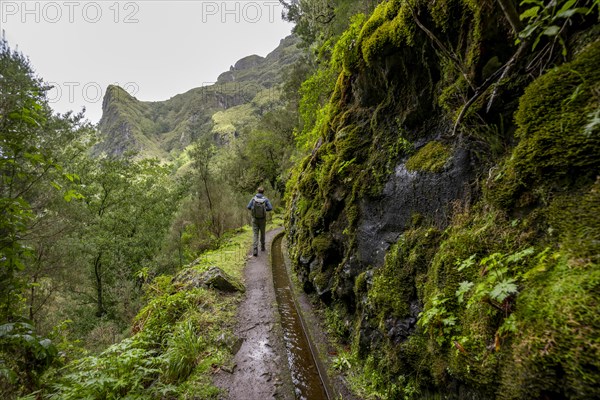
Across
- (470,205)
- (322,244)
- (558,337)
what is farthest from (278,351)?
(558,337)

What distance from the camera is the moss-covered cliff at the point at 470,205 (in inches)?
72.6

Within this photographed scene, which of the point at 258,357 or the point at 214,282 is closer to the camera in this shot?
the point at 258,357

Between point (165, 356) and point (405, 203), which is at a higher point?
point (405, 203)

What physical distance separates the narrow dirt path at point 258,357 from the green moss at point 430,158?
11.9ft

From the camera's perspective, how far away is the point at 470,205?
10.00 feet

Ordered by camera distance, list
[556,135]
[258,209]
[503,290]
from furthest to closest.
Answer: [258,209] < [556,135] < [503,290]

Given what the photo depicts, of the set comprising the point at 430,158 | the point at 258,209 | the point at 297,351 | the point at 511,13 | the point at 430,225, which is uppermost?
the point at 511,13

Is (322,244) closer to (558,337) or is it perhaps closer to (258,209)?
(258,209)

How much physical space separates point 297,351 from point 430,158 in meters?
3.99

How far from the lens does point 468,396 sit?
240 cm

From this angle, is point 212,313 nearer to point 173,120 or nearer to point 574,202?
point 574,202

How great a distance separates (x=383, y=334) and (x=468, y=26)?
13.3ft

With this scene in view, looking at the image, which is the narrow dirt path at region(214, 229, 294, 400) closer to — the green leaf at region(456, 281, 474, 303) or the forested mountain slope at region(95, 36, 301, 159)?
the green leaf at region(456, 281, 474, 303)

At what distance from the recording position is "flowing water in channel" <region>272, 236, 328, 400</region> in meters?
4.08
